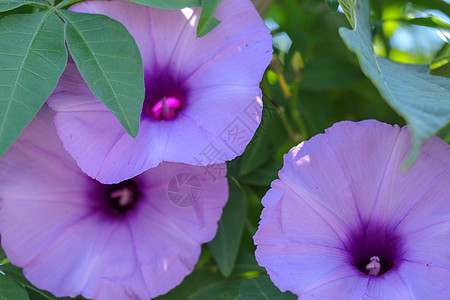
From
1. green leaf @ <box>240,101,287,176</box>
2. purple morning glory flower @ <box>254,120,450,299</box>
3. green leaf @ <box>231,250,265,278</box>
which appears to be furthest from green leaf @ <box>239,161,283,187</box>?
purple morning glory flower @ <box>254,120,450,299</box>

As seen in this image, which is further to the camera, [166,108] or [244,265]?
[244,265]

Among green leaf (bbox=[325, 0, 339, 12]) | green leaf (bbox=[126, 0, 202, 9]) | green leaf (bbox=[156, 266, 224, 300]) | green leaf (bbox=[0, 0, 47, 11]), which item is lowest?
green leaf (bbox=[156, 266, 224, 300])

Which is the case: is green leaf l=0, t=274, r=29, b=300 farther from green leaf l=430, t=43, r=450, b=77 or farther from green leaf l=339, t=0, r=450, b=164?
green leaf l=430, t=43, r=450, b=77

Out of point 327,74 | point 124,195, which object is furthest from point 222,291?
point 327,74

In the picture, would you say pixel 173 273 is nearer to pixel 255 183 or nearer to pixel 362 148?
pixel 255 183

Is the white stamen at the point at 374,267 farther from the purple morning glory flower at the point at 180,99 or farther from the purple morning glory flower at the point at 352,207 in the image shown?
the purple morning glory flower at the point at 180,99

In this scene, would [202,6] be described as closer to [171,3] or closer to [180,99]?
[171,3]
